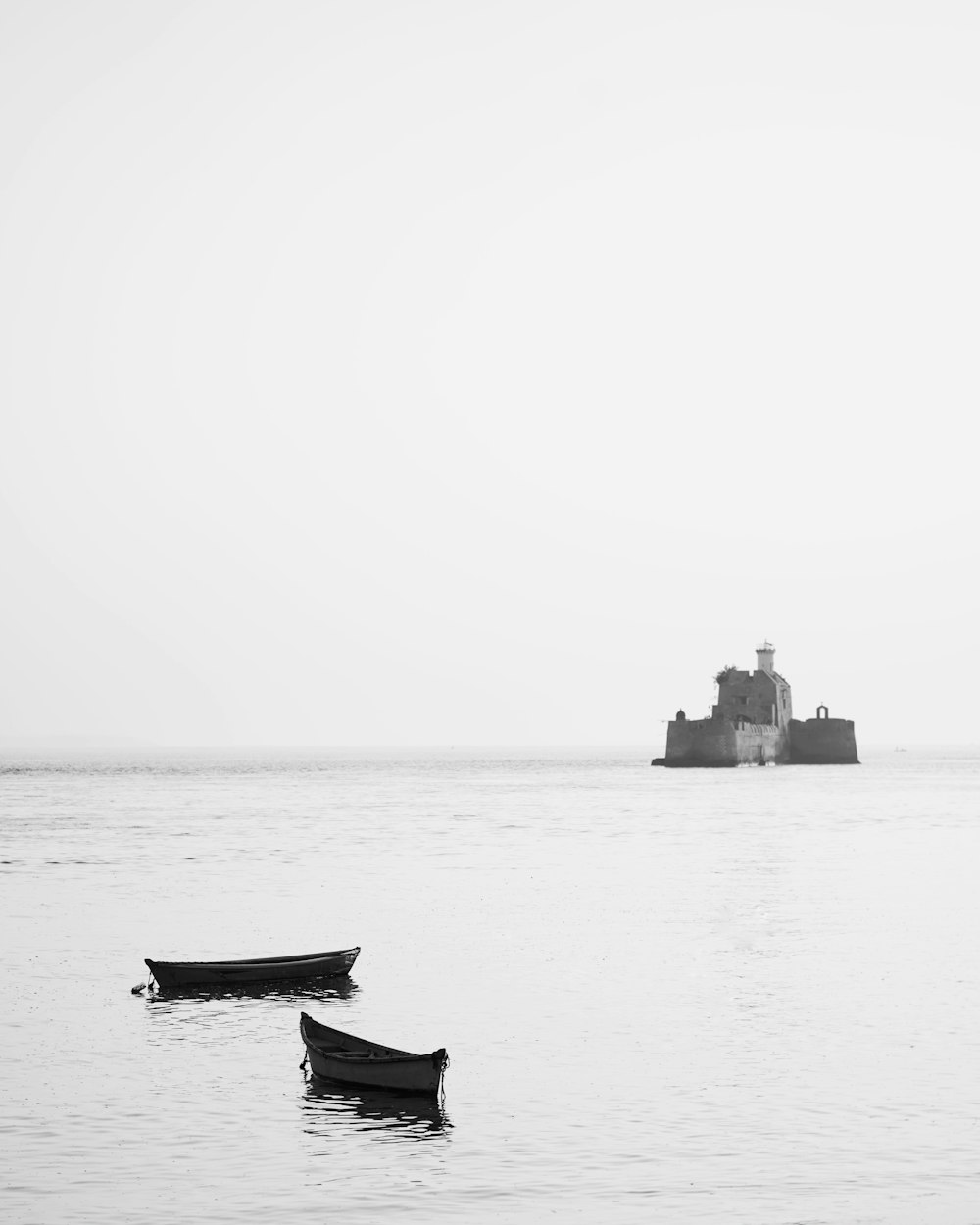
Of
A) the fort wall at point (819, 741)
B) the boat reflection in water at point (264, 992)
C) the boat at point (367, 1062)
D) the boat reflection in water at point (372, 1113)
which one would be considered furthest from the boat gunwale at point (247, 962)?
the fort wall at point (819, 741)

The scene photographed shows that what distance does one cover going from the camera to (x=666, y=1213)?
17.8 metres

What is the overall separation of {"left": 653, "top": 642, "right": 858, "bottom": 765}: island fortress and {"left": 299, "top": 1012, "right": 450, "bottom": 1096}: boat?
132654mm

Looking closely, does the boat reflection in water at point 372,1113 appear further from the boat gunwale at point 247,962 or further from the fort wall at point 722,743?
the fort wall at point 722,743

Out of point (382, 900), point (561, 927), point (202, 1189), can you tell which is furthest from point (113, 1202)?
point (382, 900)

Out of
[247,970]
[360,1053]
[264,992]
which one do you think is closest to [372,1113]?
[360,1053]

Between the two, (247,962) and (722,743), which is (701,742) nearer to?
(722,743)

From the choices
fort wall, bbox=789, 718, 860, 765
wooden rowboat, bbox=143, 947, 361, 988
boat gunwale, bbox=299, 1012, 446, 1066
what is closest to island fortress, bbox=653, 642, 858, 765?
fort wall, bbox=789, 718, 860, 765

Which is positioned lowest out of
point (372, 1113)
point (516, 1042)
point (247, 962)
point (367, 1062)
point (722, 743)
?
point (372, 1113)

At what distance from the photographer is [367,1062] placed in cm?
2255

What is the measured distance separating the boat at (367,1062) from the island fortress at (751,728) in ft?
435

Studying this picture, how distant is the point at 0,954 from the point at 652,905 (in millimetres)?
19439

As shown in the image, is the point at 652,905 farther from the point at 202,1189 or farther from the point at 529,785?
the point at 529,785

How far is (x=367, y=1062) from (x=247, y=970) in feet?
32.0

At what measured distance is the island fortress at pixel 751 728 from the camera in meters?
156
